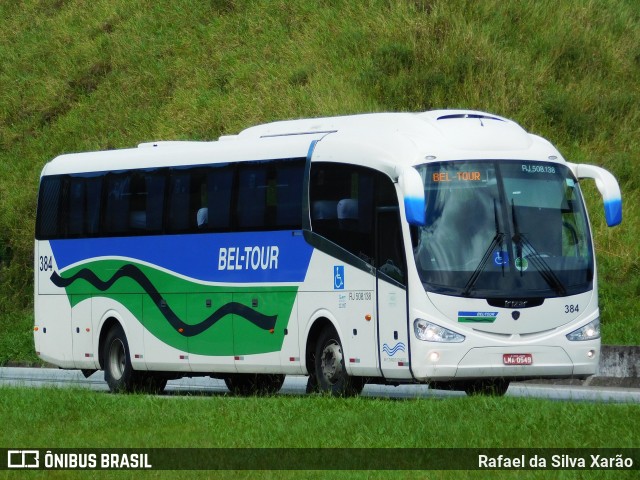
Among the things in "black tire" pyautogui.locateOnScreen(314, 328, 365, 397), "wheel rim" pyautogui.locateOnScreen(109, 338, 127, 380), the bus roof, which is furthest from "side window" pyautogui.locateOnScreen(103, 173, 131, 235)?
"black tire" pyautogui.locateOnScreen(314, 328, 365, 397)

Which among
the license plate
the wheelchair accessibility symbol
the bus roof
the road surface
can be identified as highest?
the bus roof

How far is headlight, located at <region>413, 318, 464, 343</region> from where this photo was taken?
1753 centimetres

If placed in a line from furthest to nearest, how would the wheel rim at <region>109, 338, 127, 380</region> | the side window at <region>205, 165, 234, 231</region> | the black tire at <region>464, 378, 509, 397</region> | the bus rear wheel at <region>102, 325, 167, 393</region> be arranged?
the wheel rim at <region>109, 338, 127, 380</region> < the bus rear wheel at <region>102, 325, 167, 393</region> < the side window at <region>205, 165, 234, 231</region> < the black tire at <region>464, 378, 509, 397</region>

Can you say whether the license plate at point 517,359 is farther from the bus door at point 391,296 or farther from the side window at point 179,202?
the side window at point 179,202

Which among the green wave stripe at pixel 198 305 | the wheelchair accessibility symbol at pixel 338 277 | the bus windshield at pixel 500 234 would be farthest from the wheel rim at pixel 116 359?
the bus windshield at pixel 500 234

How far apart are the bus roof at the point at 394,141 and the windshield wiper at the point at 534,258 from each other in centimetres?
95

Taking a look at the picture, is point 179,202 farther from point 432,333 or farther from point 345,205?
point 432,333

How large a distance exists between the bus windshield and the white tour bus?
0.06 ft

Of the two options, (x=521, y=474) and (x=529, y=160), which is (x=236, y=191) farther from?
(x=521, y=474)

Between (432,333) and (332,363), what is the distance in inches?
80.2

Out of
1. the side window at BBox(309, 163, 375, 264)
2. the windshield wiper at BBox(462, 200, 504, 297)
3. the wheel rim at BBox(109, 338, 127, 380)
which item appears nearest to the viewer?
the windshield wiper at BBox(462, 200, 504, 297)

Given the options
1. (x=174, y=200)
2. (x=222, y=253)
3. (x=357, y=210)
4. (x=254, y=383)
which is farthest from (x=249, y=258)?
(x=254, y=383)

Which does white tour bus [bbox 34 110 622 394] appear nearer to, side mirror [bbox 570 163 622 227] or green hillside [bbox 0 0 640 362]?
side mirror [bbox 570 163 622 227]

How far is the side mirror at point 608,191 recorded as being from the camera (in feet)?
61.1
